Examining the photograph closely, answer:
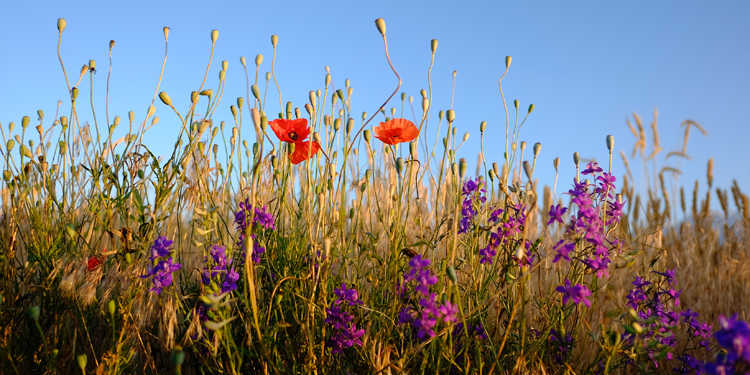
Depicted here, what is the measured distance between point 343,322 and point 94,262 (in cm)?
66

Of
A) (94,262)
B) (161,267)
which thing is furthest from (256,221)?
(94,262)

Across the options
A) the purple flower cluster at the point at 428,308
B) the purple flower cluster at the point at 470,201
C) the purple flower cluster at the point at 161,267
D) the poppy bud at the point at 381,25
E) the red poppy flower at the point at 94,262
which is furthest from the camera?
the purple flower cluster at the point at 470,201

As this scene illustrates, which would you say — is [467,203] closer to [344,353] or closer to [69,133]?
[344,353]

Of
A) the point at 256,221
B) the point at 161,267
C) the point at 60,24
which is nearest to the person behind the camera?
the point at 161,267

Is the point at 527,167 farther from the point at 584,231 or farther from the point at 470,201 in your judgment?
the point at 470,201

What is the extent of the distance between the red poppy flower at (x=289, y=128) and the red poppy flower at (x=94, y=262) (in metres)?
0.64

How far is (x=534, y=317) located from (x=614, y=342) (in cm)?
90

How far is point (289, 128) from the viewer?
182 cm

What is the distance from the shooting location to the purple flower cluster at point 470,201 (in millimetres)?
1776

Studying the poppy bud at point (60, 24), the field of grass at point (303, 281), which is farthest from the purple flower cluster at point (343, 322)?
the poppy bud at point (60, 24)

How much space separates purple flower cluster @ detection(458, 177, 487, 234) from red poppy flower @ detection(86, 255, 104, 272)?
1018 millimetres

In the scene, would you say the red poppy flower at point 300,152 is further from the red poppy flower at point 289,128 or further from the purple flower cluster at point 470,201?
the purple flower cluster at point 470,201

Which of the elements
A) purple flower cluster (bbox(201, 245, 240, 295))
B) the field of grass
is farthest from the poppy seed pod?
purple flower cluster (bbox(201, 245, 240, 295))

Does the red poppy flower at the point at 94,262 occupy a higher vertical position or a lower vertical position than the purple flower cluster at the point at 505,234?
lower
